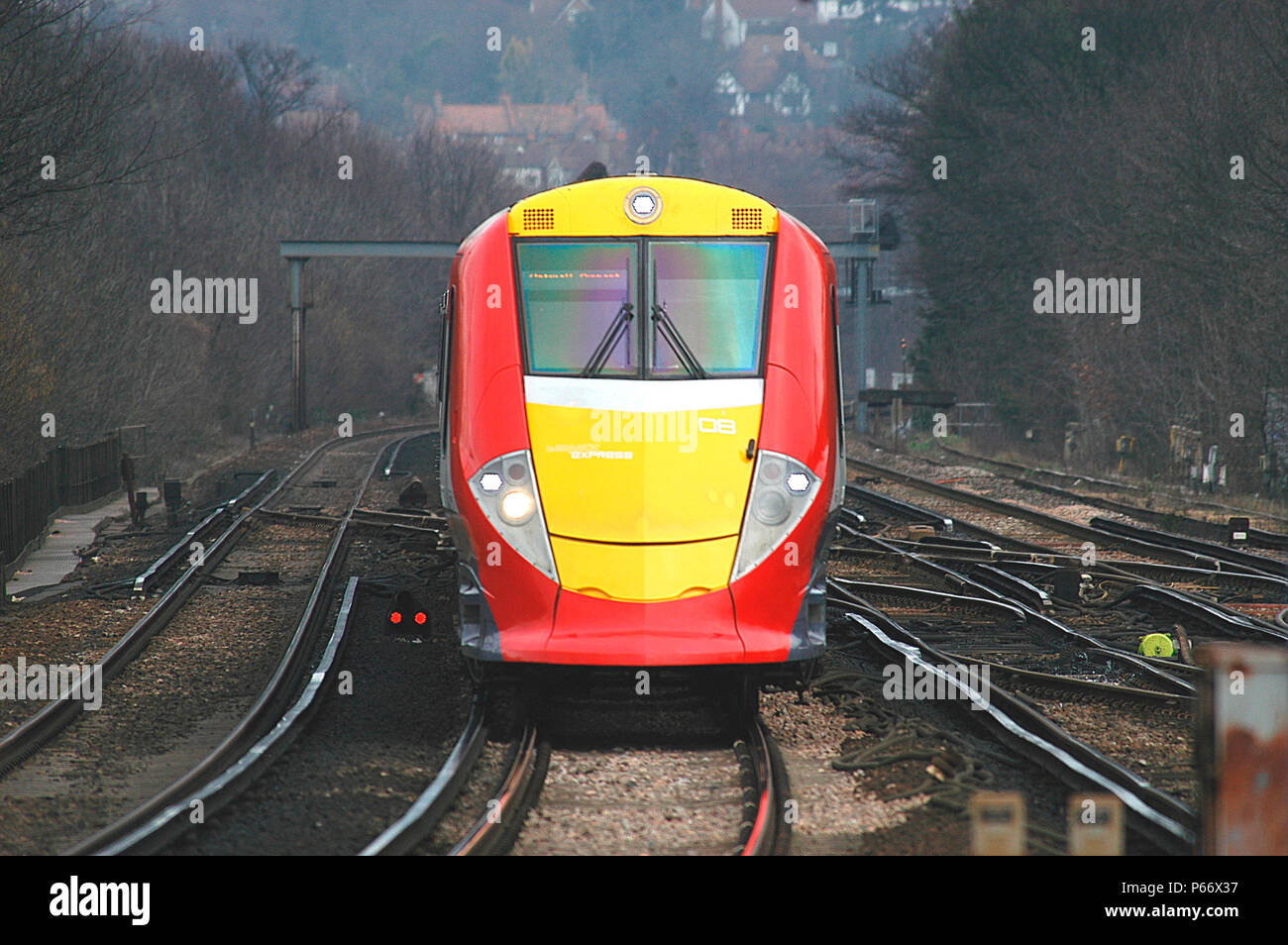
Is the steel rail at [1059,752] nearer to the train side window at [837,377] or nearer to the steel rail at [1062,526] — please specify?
the train side window at [837,377]

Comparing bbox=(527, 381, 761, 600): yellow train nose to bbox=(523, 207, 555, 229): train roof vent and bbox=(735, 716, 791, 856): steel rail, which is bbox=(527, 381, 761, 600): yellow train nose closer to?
bbox=(735, 716, 791, 856): steel rail

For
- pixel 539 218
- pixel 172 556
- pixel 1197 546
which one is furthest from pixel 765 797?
pixel 1197 546

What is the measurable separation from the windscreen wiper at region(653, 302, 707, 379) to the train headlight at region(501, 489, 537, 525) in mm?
1226

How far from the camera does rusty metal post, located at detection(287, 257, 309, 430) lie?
46.0 metres

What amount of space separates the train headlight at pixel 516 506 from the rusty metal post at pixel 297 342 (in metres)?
38.8

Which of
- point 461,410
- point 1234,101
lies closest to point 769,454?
point 461,410

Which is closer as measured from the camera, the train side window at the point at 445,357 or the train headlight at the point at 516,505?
the train headlight at the point at 516,505

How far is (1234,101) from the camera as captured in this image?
28.8 metres

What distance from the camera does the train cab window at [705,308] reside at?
348 inches

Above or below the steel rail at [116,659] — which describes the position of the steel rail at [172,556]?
above

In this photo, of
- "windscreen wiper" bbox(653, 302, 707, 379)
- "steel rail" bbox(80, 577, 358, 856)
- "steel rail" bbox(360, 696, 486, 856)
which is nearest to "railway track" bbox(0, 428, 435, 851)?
"steel rail" bbox(80, 577, 358, 856)

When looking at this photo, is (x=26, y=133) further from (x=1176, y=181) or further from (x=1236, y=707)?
(x=1176, y=181)

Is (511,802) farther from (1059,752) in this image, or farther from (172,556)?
(172,556)

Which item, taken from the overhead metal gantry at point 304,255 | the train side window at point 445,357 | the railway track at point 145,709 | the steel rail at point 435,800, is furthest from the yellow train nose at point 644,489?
the overhead metal gantry at point 304,255
